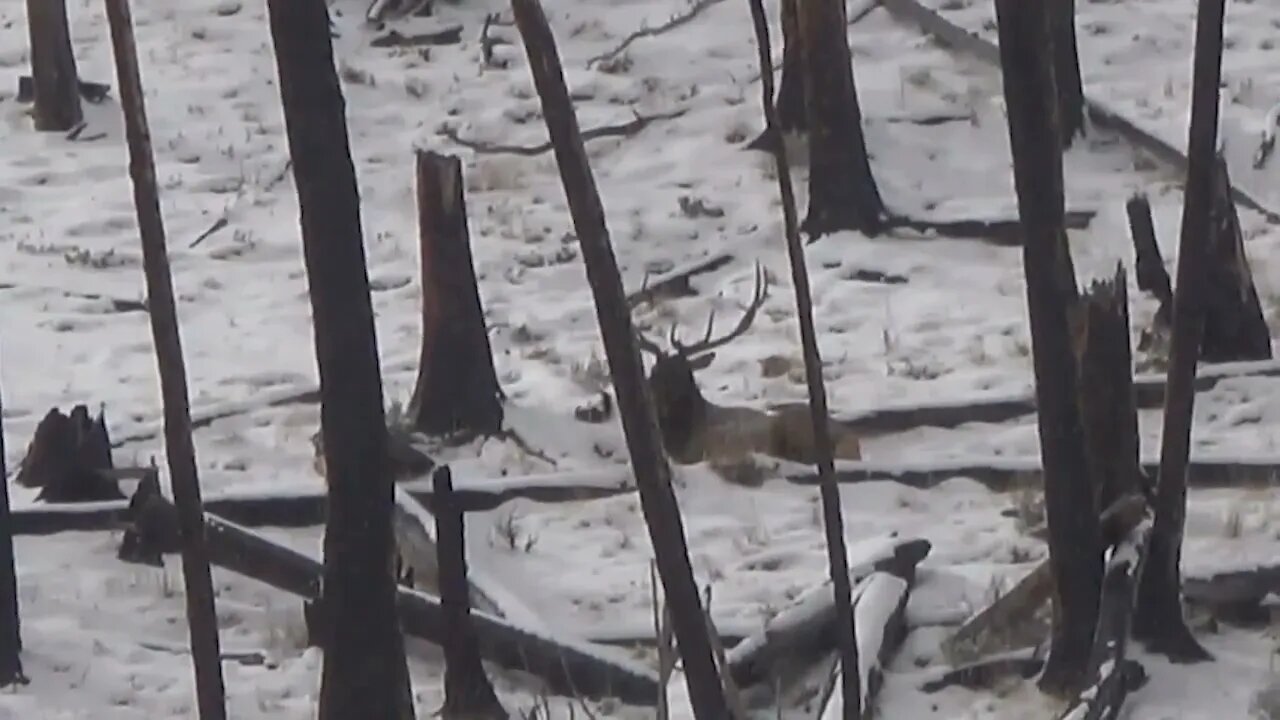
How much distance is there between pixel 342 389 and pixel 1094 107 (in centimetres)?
872

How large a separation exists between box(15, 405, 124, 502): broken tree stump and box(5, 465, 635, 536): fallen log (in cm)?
22

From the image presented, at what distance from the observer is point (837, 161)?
36.9 feet

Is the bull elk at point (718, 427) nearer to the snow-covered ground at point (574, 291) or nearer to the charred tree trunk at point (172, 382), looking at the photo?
the snow-covered ground at point (574, 291)

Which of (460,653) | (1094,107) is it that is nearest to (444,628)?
(460,653)

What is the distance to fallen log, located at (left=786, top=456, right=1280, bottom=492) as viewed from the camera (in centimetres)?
694

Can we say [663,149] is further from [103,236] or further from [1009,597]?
[1009,597]

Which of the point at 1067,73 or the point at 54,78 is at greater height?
the point at 54,78

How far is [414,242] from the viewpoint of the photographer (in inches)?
458

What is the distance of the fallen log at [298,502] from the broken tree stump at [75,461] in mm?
218

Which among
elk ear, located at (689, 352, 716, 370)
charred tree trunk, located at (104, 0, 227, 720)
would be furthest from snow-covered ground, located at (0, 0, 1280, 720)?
charred tree trunk, located at (104, 0, 227, 720)

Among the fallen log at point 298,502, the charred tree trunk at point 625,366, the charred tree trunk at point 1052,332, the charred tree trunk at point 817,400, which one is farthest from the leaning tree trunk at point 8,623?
the charred tree trunk at point 817,400

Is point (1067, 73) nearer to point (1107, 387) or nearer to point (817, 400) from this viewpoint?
point (1107, 387)

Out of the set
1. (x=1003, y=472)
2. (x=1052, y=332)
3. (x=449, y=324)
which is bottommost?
(x=1003, y=472)

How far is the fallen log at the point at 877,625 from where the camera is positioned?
537 centimetres
